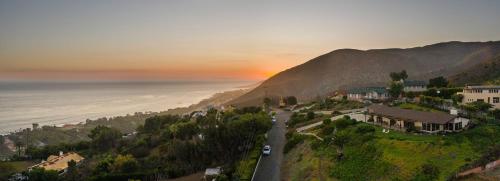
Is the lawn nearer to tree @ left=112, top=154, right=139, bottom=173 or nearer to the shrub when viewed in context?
the shrub

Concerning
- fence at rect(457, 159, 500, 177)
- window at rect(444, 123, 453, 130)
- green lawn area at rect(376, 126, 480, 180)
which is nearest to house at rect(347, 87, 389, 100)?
window at rect(444, 123, 453, 130)

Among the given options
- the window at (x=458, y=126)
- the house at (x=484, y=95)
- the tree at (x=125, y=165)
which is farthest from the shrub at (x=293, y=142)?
the house at (x=484, y=95)

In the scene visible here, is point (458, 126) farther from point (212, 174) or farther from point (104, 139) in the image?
point (104, 139)

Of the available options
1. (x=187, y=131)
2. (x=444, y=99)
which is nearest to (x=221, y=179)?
(x=187, y=131)

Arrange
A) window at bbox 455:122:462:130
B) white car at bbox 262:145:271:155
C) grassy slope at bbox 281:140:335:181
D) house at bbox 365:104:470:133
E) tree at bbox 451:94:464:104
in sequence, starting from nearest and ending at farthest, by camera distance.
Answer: grassy slope at bbox 281:140:335:181 < house at bbox 365:104:470:133 < window at bbox 455:122:462:130 < white car at bbox 262:145:271:155 < tree at bbox 451:94:464:104

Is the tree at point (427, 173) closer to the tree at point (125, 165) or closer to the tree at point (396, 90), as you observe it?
the tree at point (125, 165)

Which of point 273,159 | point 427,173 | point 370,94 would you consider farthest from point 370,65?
point 427,173

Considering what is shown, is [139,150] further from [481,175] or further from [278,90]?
[278,90]
